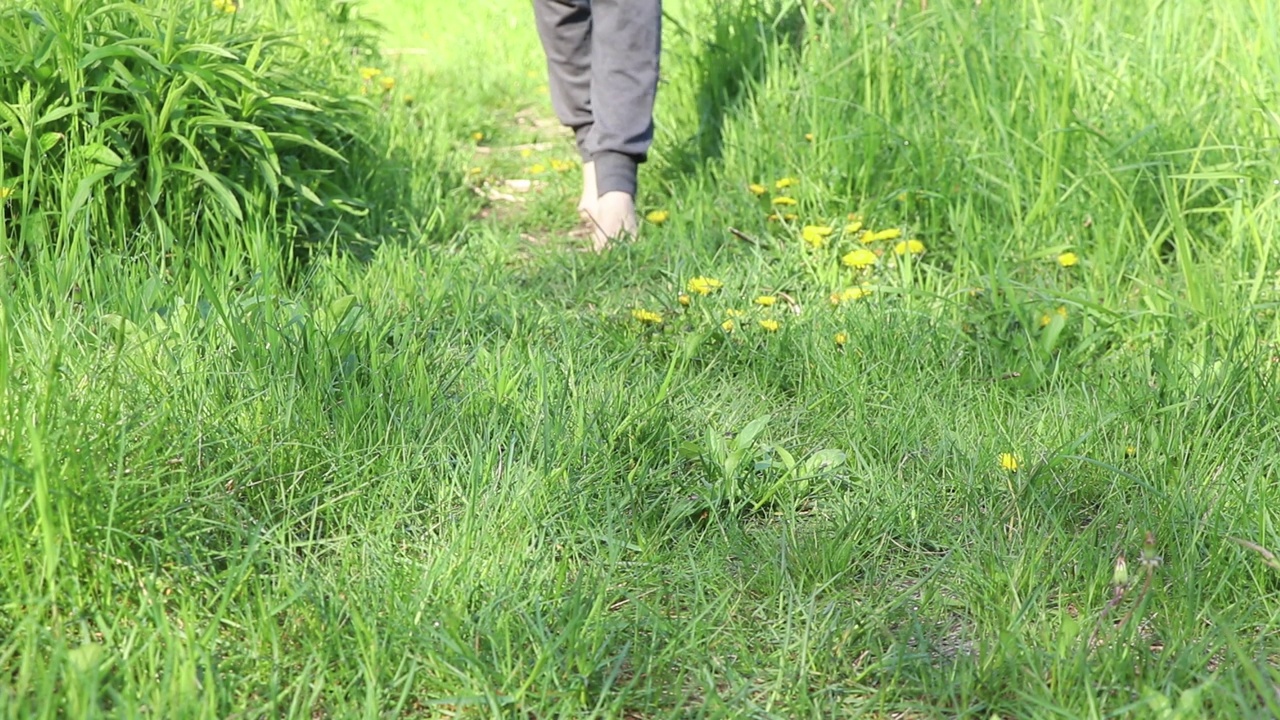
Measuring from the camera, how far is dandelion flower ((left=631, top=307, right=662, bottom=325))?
255 cm

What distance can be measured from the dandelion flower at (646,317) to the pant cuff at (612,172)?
3.12 ft

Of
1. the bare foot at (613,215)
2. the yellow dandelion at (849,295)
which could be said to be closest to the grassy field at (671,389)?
the yellow dandelion at (849,295)

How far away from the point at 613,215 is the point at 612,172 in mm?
130

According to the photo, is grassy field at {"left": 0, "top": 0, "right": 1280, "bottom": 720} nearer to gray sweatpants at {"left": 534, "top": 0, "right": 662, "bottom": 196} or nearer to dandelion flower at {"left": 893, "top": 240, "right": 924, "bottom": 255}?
dandelion flower at {"left": 893, "top": 240, "right": 924, "bottom": 255}

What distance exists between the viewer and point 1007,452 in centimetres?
212

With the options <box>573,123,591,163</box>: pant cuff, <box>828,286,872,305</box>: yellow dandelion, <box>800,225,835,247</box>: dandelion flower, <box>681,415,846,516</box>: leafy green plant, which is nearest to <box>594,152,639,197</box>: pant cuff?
<box>573,123,591,163</box>: pant cuff

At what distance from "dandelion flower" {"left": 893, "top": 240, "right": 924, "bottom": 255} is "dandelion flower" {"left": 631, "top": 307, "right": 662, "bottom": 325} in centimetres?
74

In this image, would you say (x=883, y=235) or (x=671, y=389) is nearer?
(x=671, y=389)

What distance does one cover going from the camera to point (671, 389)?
7.59 ft

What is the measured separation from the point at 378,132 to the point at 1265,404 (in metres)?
2.42

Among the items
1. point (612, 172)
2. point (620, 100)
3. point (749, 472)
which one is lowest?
point (749, 472)

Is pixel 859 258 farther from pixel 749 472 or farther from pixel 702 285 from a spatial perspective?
pixel 749 472

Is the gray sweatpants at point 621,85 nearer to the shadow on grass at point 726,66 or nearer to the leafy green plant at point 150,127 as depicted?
the shadow on grass at point 726,66

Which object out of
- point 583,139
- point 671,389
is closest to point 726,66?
point 583,139
